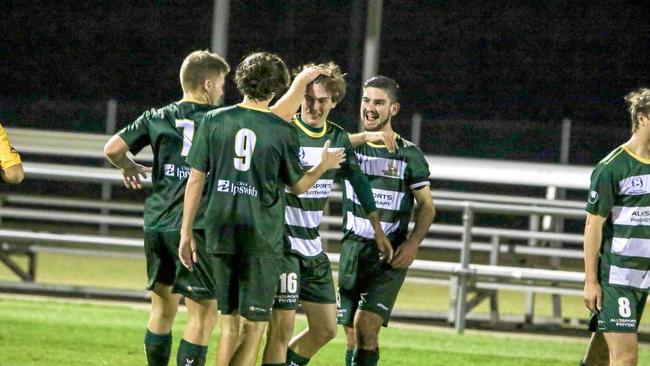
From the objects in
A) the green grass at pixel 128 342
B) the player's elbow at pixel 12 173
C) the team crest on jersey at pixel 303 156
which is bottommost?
the green grass at pixel 128 342

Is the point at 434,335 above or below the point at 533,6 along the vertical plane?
below

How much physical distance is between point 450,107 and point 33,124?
12205mm

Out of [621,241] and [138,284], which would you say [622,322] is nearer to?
[621,241]

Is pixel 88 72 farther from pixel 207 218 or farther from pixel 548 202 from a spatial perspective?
pixel 207 218

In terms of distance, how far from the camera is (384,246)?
7.69 metres

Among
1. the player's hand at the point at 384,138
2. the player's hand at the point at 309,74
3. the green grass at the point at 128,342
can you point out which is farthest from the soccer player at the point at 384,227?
the green grass at the point at 128,342

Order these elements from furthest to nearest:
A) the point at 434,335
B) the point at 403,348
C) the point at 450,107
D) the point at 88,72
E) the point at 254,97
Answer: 1. the point at 88,72
2. the point at 450,107
3. the point at 434,335
4. the point at 403,348
5. the point at 254,97

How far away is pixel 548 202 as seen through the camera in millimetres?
13664

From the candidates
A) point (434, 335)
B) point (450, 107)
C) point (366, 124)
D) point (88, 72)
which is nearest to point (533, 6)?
point (450, 107)

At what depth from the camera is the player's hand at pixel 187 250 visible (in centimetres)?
655

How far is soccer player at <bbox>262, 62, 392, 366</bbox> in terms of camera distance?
23.2 ft

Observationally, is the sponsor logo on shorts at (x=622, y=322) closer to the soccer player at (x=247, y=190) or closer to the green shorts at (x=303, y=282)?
the green shorts at (x=303, y=282)

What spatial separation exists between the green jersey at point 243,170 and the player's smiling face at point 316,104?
787 mm

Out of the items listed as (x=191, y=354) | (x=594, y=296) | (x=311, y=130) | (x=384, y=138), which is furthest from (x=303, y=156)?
(x=594, y=296)
